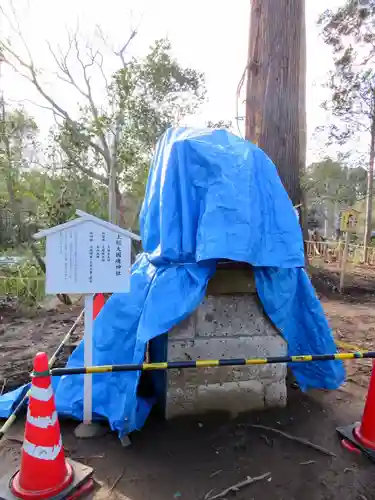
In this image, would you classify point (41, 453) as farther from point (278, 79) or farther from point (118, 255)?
point (278, 79)

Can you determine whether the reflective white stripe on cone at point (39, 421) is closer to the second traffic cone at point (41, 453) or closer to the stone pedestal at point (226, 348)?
the second traffic cone at point (41, 453)

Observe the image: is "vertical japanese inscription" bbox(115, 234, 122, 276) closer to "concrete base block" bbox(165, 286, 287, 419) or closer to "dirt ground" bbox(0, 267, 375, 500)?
"concrete base block" bbox(165, 286, 287, 419)

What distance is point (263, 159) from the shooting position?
3.12 metres

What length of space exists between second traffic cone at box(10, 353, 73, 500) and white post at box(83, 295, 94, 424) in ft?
1.74

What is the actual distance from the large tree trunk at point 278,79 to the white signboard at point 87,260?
2314 millimetres

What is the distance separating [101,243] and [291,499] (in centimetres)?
211

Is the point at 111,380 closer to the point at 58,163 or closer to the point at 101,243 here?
the point at 101,243

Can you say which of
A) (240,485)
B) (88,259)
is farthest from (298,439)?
(88,259)

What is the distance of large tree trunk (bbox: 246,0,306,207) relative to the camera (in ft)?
13.6

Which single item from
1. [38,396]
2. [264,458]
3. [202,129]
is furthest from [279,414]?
[202,129]

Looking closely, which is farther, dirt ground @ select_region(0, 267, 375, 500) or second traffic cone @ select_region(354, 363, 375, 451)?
second traffic cone @ select_region(354, 363, 375, 451)

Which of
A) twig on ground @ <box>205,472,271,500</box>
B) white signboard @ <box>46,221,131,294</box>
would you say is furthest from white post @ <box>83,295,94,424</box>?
twig on ground @ <box>205,472,271,500</box>

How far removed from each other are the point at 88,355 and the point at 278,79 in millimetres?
3510

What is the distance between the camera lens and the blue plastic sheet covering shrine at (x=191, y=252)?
2.76 m
